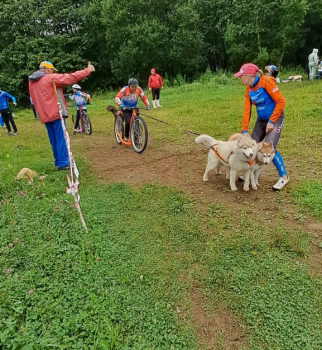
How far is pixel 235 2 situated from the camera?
78.6 feet

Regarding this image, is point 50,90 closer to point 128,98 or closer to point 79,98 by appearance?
point 128,98

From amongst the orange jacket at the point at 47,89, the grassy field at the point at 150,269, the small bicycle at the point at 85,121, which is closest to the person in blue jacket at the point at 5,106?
the small bicycle at the point at 85,121

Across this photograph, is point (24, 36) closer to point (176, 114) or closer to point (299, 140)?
point (176, 114)

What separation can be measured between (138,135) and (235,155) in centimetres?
315

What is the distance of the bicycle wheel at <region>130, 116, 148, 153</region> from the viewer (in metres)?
6.62

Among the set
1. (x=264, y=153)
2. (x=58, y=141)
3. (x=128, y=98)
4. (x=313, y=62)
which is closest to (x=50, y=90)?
(x=58, y=141)

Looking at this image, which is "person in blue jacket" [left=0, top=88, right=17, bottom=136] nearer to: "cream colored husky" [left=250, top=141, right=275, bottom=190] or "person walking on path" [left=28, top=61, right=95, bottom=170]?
"person walking on path" [left=28, top=61, right=95, bottom=170]

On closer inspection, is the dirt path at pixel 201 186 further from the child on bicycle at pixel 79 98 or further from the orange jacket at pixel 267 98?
the child on bicycle at pixel 79 98

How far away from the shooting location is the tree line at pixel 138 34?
922 inches

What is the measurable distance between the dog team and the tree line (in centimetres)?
2102

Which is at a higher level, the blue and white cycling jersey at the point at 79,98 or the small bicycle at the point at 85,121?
the blue and white cycling jersey at the point at 79,98

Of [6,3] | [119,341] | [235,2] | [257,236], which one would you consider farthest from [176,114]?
[6,3]

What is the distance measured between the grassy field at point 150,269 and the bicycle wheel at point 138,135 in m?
1.89

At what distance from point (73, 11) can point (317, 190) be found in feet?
90.2
